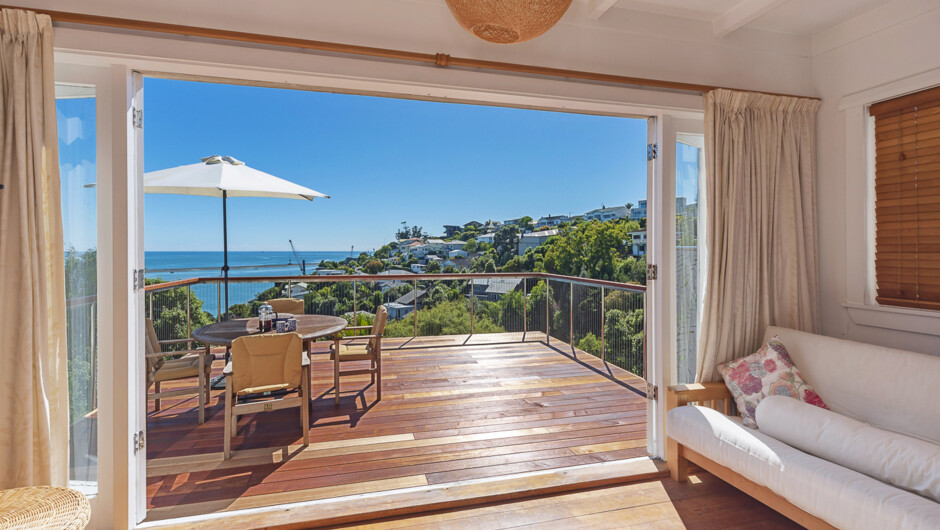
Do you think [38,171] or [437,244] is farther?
[437,244]

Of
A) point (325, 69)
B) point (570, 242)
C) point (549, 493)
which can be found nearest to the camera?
point (325, 69)

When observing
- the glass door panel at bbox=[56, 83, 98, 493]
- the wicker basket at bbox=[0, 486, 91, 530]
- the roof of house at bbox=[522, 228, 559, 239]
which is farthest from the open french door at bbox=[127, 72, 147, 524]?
the roof of house at bbox=[522, 228, 559, 239]

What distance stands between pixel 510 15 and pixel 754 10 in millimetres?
1832

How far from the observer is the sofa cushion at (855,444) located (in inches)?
57.7

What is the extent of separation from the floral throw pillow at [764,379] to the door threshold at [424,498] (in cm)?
60

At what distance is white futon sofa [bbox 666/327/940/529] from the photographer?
1.47m

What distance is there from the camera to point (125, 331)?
193cm

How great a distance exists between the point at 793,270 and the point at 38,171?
12.9 ft

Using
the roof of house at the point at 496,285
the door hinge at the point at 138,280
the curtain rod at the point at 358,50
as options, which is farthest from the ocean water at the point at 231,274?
the roof of house at the point at 496,285

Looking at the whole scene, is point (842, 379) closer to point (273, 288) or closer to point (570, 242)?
point (273, 288)

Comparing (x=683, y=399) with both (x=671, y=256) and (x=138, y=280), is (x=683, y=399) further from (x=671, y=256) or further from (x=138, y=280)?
(x=138, y=280)

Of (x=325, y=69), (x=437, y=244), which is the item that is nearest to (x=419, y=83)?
(x=325, y=69)

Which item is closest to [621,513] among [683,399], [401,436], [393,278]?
[683,399]

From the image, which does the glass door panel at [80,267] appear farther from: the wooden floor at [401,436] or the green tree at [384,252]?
the green tree at [384,252]
